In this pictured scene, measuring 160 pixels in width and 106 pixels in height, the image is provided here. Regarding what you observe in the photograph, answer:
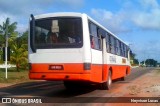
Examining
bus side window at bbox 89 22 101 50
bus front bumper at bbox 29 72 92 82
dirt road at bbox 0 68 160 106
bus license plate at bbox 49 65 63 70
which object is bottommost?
dirt road at bbox 0 68 160 106

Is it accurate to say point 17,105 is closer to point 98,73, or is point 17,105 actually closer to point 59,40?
point 59,40

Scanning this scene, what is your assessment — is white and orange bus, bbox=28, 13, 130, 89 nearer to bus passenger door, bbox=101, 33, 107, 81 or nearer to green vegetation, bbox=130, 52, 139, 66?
bus passenger door, bbox=101, 33, 107, 81

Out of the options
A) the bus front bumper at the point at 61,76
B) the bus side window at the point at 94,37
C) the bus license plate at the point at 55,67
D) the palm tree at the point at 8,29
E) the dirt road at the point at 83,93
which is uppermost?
the palm tree at the point at 8,29

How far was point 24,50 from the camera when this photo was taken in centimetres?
4784

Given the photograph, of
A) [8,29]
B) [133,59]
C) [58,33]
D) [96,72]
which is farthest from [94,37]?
[133,59]

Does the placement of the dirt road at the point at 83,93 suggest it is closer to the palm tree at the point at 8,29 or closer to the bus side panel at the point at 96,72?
the bus side panel at the point at 96,72

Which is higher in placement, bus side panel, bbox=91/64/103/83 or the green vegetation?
the green vegetation

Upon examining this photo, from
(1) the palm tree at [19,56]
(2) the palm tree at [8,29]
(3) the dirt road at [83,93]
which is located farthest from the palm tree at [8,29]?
(3) the dirt road at [83,93]

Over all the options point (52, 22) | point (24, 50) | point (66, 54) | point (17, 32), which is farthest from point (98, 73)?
point (17, 32)

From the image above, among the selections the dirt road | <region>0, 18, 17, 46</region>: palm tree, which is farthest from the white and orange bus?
<region>0, 18, 17, 46</region>: palm tree

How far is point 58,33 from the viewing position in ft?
47.9

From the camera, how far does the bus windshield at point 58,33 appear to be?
565 inches

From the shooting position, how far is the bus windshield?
14352mm

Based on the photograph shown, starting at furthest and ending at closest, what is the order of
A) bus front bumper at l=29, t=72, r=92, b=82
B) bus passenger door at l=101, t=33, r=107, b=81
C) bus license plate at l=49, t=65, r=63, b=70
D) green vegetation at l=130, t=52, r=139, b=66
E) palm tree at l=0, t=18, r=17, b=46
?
palm tree at l=0, t=18, r=17, b=46 < green vegetation at l=130, t=52, r=139, b=66 < bus passenger door at l=101, t=33, r=107, b=81 < bus license plate at l=49, t=65, r=63, b=70 < bus front bumper at l=29, t=72, r=92, b=82
